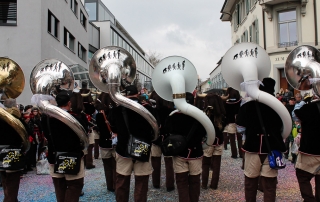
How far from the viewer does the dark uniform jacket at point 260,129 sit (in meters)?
3.63

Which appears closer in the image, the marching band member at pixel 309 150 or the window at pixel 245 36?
the marching band member at pixel 309 150

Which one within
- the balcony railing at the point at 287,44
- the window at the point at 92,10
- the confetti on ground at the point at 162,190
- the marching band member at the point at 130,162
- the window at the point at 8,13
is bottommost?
the confetti on ground at the point at 162,190

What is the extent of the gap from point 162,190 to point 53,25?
13693mm

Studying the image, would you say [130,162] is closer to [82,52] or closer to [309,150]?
[309,150]

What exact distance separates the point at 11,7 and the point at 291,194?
46.4 feet

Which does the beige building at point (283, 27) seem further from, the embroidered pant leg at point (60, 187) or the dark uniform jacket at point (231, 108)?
the embroidered pant leg at point (60, 187)

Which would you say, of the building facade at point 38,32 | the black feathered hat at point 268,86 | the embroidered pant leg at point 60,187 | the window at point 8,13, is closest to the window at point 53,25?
the building facade at point 38,32

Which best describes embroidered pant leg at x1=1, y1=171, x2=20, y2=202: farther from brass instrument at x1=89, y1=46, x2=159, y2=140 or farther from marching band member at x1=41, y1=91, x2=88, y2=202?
brass instrument at x1=89, y1=46, x2=159, y2=140

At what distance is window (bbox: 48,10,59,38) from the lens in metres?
15.6

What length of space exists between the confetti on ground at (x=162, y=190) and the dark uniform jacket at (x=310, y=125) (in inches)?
54.2

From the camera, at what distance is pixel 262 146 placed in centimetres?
364

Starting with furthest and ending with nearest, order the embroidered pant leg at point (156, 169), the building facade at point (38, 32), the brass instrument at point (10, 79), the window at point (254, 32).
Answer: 1. the window at point (254, 32)
2. the building facade at point (38, 32)
3. the embroidered pant leg at point (156, 169)
4. the brass instrument at point (10, 79)

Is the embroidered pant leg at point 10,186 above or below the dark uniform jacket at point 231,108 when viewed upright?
below

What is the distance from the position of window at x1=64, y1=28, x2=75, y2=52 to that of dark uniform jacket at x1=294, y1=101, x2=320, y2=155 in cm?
1746
